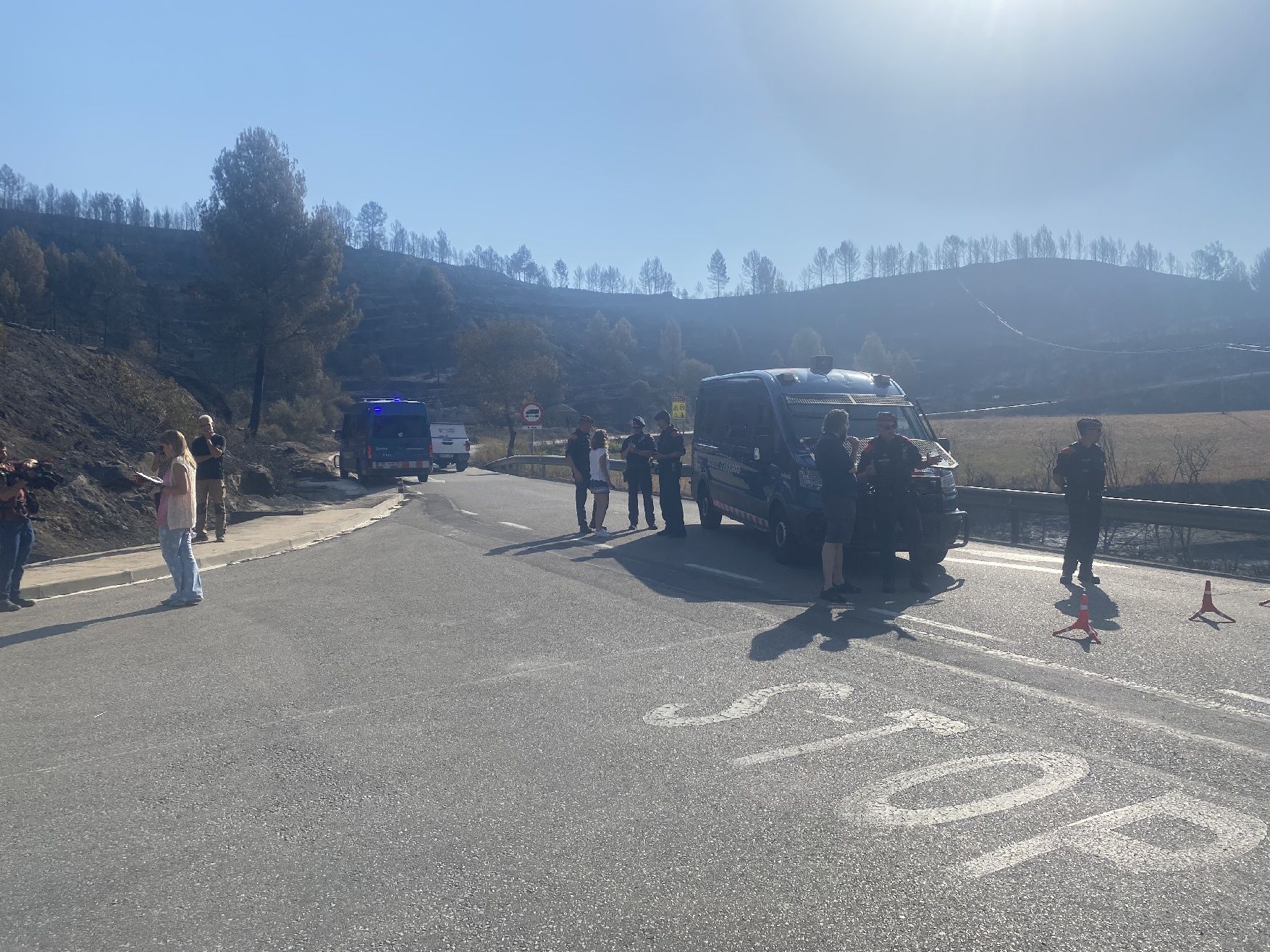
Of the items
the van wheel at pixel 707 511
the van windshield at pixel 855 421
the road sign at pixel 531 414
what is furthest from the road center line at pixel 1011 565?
the road sign at pixel 531 414

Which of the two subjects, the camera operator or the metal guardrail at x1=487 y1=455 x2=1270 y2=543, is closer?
the camera operator

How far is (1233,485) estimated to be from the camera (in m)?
19.8

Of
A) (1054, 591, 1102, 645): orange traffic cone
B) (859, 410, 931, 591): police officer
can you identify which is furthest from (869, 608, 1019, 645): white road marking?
(859, 410, 931, 591): police officer

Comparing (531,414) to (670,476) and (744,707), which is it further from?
(744,707)

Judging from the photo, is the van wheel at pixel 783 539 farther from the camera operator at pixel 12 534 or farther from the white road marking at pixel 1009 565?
the camera operator at pixel 12 534

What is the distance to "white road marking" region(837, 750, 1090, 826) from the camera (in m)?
4.47

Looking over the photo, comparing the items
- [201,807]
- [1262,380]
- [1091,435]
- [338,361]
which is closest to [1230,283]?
[1262,380]

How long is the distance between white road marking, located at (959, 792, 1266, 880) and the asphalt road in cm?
2

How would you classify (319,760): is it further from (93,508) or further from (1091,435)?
(93,508)

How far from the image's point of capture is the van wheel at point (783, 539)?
12.4 metres

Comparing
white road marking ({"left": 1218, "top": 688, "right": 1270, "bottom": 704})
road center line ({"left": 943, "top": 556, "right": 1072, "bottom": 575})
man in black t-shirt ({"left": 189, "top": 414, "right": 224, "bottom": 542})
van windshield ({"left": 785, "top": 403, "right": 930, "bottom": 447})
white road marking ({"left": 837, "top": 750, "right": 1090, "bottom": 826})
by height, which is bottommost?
road center line ({"left": 943, "top": 556, "right": 1072, "bottom": 575})

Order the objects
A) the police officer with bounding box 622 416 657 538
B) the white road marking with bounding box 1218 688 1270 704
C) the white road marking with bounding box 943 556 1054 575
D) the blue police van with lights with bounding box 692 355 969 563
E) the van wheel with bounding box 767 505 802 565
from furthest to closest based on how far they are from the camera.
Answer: the police officer with bounding box 622 416 657 538 < the van wheel with bounding box 767 505 802 565 < the white road marking with bounding box 943 556 1054 575 < the blue police van with lights with bounding box 692 355 969 563 < the white road marking with bounding box 1218 688 1270 704

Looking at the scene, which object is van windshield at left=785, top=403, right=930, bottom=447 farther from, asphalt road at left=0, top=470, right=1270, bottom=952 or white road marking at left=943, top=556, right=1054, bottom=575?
asphalt road at left=0, top=470, right=1270, bottom=952

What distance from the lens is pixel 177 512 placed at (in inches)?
407
